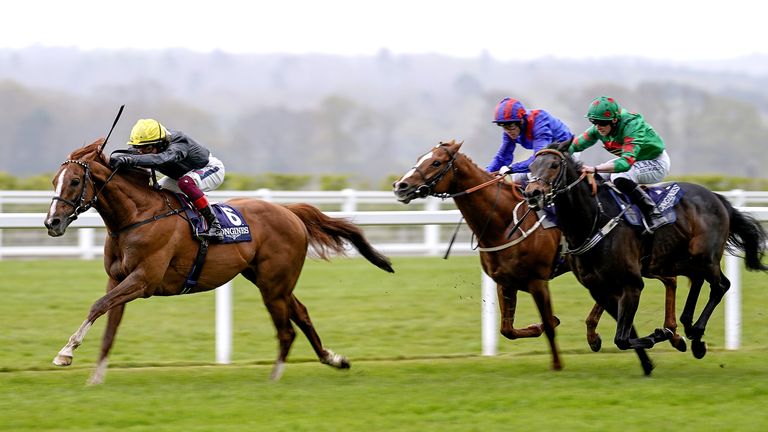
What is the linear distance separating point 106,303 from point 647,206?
11.4 ft

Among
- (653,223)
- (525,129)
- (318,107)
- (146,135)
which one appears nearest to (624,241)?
(653,223)

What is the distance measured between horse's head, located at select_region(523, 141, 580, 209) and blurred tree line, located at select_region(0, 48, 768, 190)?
1201 inches

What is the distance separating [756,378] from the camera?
6.38 meters

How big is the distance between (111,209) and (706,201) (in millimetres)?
3999

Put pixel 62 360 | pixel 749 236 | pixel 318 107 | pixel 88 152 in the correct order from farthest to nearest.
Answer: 1. pixel 318 107
2. pixel 749 236
3. pixel 88 152
4. pixel 62 360

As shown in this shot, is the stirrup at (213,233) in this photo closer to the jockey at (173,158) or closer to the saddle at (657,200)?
the jockey at (173,158)

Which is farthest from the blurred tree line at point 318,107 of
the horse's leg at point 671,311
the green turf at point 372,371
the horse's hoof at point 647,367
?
the horse's hoof at point 647,367

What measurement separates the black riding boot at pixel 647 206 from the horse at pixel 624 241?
0.25 feet

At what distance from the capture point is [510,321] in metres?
7.03

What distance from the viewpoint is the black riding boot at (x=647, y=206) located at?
6.81 meters

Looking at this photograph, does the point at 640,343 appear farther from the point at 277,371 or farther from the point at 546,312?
the point at 277,371

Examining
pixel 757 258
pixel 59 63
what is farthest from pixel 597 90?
pixel 757 258

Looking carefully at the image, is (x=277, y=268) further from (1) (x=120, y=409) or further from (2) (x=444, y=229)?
(2) (x=444, y=229)

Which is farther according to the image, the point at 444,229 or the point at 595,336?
the point at 444,229
